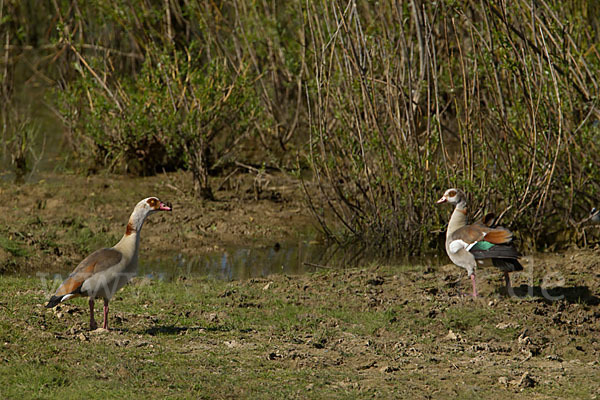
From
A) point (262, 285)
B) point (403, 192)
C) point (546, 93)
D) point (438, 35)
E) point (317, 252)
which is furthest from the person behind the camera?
point (438, 35)

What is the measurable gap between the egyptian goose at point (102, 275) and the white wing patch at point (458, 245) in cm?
323

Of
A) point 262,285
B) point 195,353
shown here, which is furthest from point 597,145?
point 195,353

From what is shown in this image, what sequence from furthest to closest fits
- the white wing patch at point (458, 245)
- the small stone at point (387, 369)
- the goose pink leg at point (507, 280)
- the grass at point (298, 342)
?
the goose pink leg at point (507, 280) < the white wing patch at point (458, 245) < the small stone at point (387, 369) < the grass at point (298, 342)

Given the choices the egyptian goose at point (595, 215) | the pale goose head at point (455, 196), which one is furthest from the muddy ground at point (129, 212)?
the egyptian goose at point (595, 215)

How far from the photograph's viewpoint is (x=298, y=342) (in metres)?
7.18

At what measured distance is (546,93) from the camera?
9.86 m

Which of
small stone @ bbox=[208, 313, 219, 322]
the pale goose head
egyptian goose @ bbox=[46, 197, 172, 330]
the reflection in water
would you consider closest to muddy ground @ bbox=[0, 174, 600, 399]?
small stone @ bbox=[208, 313, 219, 322]

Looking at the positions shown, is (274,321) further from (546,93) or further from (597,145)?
(597,145)

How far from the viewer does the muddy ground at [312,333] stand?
6.02 m

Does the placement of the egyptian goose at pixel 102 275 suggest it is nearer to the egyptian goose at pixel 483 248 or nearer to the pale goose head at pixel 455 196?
the egyptian goose at pixel 483 248

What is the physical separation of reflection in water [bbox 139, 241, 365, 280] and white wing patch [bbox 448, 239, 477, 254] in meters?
2.16

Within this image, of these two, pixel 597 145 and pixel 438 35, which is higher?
pixel 438 35

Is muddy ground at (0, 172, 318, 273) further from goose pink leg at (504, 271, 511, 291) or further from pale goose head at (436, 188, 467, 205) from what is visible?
goose pink leg at (504, 271, 511, 291)

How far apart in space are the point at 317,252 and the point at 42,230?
12.2ft
